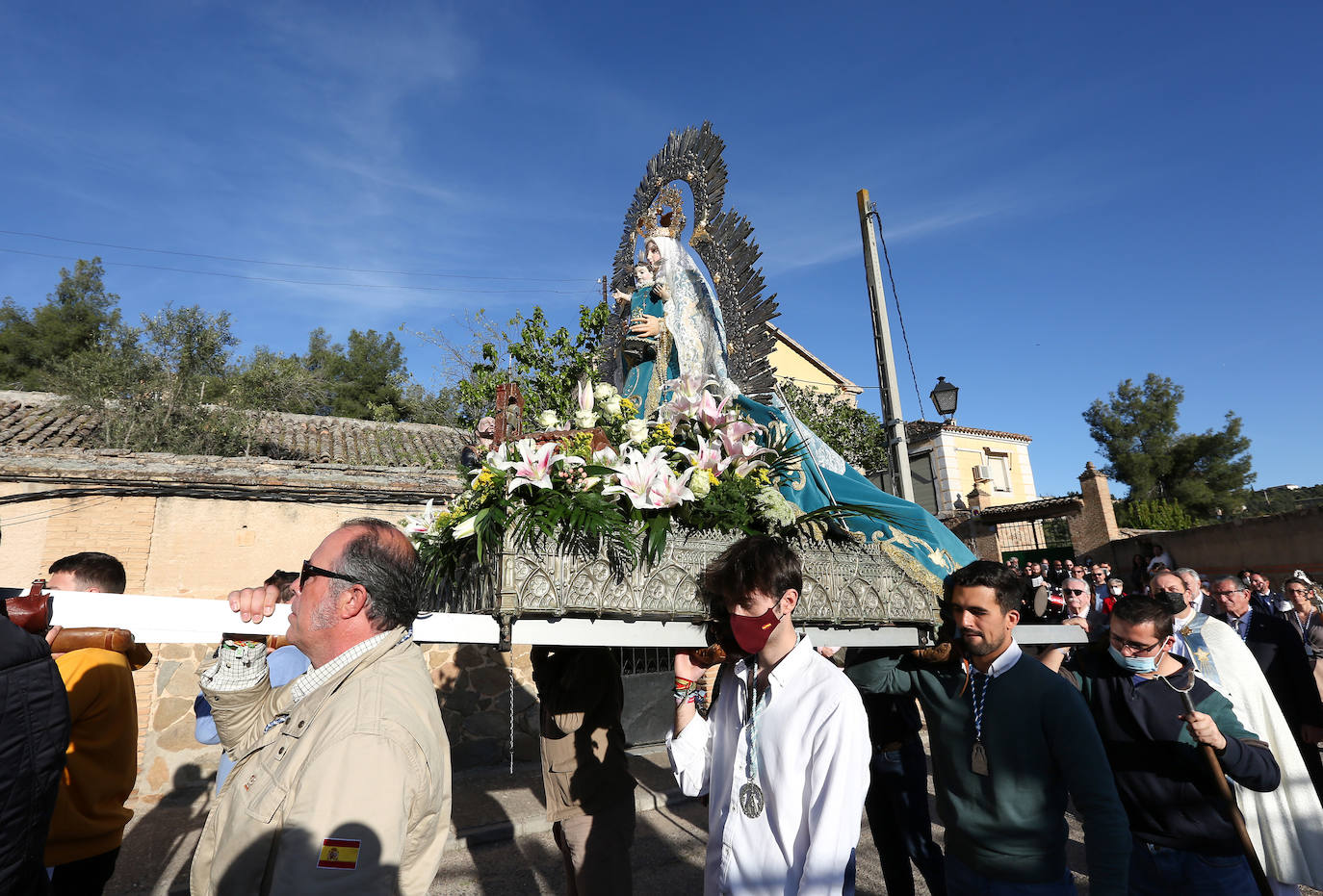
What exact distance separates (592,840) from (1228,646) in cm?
320

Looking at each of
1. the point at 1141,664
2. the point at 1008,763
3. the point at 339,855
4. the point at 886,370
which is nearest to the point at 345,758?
the point at 339,855

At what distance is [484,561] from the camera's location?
7.22 feet

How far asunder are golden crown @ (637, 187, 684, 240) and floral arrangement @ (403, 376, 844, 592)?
1.87 metres

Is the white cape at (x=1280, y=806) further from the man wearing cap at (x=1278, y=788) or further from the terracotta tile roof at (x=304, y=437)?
the terracotta tile roof at (x=304, y=437)

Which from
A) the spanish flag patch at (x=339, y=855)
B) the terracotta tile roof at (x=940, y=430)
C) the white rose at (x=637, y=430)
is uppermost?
the terracotta tile roof at (x=940, y=430)

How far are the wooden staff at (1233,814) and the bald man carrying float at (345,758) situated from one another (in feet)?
8.79

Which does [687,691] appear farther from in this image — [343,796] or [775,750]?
[343,796]

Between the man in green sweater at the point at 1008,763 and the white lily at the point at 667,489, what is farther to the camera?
the white lily at the point at 667,489

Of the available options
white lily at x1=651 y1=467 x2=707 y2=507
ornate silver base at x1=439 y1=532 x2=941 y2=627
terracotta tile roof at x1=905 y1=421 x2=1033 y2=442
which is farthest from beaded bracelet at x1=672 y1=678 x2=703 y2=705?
terracotta tile roof at x1=905 y1=421 x2=1033 y2=442

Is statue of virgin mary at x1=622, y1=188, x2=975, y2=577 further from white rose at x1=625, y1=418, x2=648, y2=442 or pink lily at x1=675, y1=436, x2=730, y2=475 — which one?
white rose at x1=625, y1=418, x2=648, y2=442

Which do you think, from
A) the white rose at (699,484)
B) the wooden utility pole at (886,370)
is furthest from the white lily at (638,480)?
the wooden utility pole at (886,370)

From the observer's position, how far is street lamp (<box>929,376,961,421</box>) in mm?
8391

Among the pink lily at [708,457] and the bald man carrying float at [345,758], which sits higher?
the pink lily at [708,457]

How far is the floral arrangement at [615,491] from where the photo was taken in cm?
221
